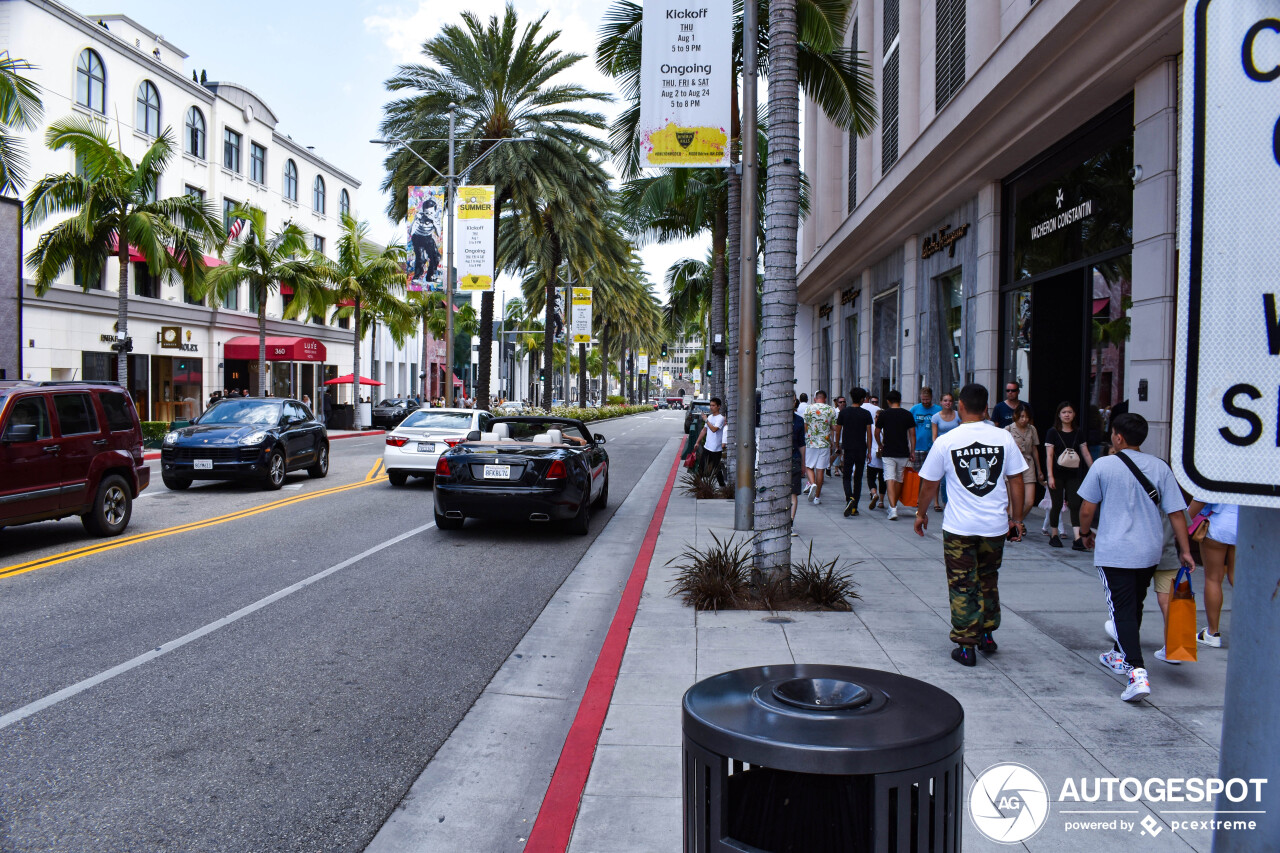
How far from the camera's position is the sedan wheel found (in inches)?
A: 601

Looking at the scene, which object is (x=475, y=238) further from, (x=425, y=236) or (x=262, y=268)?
(x=262, y=268)

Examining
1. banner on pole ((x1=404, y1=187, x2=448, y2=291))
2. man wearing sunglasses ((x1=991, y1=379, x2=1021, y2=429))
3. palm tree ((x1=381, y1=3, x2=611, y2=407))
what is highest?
palm tree ((x1=381, y1=3, x2=611, y2=407))

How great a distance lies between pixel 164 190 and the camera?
35312mm

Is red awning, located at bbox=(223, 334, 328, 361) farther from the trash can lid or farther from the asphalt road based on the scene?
the trash can lid

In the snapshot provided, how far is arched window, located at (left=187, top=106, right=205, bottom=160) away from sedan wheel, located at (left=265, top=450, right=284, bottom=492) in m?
27.2

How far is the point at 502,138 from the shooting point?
27.5 meters

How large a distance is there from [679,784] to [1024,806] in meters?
1.49

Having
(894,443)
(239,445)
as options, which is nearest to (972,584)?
(894,443)

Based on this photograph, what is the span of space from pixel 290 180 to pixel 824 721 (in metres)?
50.5

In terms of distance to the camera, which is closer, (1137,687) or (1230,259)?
(1230,259)

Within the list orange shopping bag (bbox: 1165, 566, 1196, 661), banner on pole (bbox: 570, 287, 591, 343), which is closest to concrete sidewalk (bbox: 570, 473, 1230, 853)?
orange shopping bag (bbox: 1165, 566, 1196, 661)

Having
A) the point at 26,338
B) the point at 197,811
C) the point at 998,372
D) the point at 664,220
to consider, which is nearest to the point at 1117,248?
the point at 998,372

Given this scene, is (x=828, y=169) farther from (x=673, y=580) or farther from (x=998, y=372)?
(x=673, y=580)

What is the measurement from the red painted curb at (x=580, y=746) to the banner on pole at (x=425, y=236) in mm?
20339
